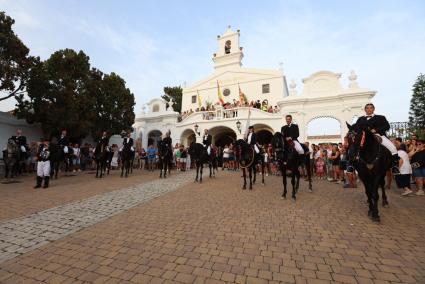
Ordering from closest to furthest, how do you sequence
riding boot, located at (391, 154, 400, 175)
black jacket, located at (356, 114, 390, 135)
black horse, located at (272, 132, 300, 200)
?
black jacket, located at (356, 114, 390, 135)
riding boot, located at (391, 154, 400, 175)
black horse, located at (272, 132, 300, 200)

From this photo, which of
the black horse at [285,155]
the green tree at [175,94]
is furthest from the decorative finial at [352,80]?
the green tree at [175,94]

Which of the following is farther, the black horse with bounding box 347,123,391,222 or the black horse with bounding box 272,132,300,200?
the black horse with bounding box 272,132,300,200

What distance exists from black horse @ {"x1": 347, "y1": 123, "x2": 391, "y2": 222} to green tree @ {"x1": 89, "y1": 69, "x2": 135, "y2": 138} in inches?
829

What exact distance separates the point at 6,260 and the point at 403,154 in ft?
36.3

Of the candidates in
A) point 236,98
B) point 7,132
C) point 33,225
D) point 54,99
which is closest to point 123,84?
point 54,99

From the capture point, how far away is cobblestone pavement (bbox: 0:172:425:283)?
2.72 m

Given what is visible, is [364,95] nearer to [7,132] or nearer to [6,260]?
[6,260]

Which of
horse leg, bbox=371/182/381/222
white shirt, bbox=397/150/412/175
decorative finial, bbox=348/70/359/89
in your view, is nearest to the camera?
horse leg, bbox=371/182/381/222

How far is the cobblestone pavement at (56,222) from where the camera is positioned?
3.67m

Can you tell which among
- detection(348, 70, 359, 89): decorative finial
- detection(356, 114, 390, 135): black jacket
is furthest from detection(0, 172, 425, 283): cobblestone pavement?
detection(348, 70, 359, 89): decorative finial

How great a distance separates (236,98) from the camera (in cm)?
2883

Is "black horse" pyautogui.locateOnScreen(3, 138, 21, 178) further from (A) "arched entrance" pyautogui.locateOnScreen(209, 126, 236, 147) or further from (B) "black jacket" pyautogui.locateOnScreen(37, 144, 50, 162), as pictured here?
(A) "arched entrance" pyautogui.locateOnScreen(209, 126, 236, 147)

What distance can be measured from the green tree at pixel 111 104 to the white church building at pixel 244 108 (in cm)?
402

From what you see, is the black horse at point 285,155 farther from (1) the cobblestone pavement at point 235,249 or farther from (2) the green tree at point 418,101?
(2) the green tree at point 418,101
